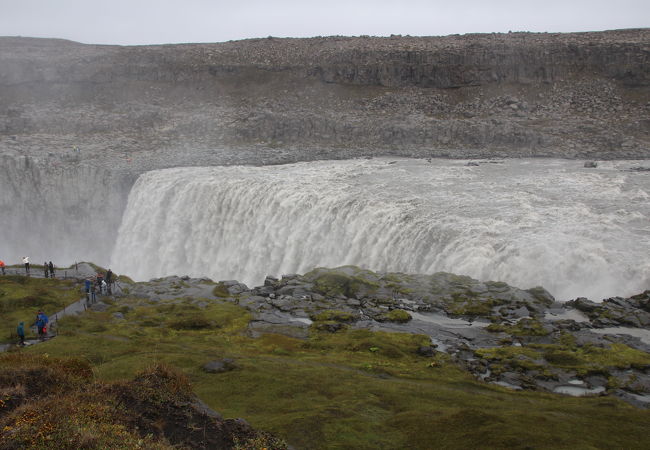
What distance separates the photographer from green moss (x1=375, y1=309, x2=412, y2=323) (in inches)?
1011

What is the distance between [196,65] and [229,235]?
161ft

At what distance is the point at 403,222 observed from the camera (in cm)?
3491

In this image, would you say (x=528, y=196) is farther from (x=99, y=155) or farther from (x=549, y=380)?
(x=99, y=155)

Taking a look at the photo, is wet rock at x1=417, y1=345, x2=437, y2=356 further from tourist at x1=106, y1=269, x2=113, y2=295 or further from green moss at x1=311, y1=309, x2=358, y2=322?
tourist at x1=106, y1=269, x2=113, y2=295

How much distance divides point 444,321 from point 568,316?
5082 millimetres

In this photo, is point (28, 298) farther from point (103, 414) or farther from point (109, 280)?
point (103, 414)

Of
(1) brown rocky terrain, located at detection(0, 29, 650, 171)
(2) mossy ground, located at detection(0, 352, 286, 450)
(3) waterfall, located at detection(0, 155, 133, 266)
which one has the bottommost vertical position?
(3) waterfall, located at detection(0, 155, 133, 266)

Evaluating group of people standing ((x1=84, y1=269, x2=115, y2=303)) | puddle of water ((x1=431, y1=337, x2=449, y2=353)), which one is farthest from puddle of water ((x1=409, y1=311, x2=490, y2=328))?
group of people standing ((x1=84, y1=269, x2=115, y2=303))

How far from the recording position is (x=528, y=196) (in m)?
38.9

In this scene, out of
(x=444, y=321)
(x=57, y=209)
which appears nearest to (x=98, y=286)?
(x=444, y=321)

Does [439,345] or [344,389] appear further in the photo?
[439,345]

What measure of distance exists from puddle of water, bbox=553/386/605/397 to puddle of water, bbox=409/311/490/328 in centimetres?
581

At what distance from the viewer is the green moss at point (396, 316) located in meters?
25.7

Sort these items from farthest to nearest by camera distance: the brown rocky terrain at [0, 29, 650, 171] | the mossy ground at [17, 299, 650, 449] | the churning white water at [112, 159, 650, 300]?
the brown rocky terrain at [0, 29, 650, 171]
the churning white water at [112, 159, 650, 300]
the mossy ground at [17, 299, 650, 449]
